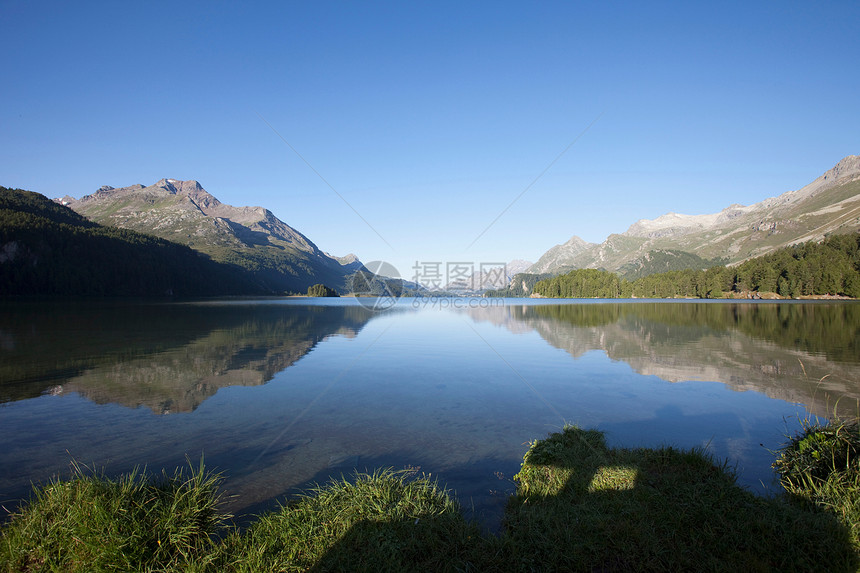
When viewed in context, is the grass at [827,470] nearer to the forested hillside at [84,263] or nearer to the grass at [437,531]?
the grass at [437,531]

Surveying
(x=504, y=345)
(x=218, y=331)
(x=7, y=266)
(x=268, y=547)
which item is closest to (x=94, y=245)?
(x=7, y=266)

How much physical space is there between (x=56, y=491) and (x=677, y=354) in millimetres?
22838

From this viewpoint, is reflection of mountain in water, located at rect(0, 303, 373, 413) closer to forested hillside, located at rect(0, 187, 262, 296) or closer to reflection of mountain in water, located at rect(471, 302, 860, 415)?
reflection of mountain in water, located at rect(471, 302, 860, 415)

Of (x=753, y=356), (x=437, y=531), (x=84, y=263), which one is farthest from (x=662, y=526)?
(x=84, y=263)

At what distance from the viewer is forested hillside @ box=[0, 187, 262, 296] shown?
116375mm

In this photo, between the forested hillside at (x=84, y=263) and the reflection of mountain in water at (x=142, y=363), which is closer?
the reflection of mountain in water at (x=142, y=363)

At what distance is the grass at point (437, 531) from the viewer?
13.7ft

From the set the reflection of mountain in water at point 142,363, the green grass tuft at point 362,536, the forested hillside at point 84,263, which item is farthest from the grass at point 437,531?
the forested hillside at point 84,263

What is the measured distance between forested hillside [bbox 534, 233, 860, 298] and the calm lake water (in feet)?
359

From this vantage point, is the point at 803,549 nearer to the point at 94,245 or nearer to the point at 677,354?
the point at 677,354

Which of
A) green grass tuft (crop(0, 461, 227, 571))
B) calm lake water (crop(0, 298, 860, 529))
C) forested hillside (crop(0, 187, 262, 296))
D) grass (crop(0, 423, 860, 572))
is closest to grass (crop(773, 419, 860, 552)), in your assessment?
grass (crop(0, 423, 860, 572))

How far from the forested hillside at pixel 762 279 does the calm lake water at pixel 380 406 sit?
109498mm

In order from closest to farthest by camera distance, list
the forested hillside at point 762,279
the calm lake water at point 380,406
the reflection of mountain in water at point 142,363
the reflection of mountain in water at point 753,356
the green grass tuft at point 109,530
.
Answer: the green grass tuft at point 109,530 < the calm lake water at point 380,406 < the reflection of mountain in water at point 142,363 < the reflection of mountain in water at point 753,356 < the forested hillside at point 762,279

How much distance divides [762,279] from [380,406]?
487ft
